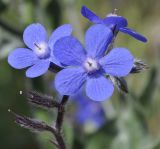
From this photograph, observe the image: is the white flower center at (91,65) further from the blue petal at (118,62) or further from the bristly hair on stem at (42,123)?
the bristly hair on stem at (42,123)

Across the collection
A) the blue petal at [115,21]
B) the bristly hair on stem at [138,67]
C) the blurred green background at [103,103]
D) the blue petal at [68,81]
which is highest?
the blue petal at [115,21]

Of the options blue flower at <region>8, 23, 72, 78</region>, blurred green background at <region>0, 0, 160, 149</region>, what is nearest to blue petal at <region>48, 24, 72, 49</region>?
blue flower at <region>8, 23, 72, 78</region>

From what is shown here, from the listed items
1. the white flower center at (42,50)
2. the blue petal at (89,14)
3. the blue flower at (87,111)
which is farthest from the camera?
the blue flower at (87,111)

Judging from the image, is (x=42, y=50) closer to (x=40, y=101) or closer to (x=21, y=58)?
(x=21, y=58)

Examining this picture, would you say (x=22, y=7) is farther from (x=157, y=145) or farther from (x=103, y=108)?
(x=157, y=145)

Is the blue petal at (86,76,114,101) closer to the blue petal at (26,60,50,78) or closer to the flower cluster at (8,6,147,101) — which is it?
the flower cluster at (8,6,147,101)

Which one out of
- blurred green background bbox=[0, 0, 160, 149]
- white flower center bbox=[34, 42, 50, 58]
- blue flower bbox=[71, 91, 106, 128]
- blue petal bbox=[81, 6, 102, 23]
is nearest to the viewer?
blue petal bbox=[81, 6, 102, 23]

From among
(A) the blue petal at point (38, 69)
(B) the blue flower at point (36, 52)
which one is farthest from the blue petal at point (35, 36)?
(A) the blue petal at point (38, 69)
